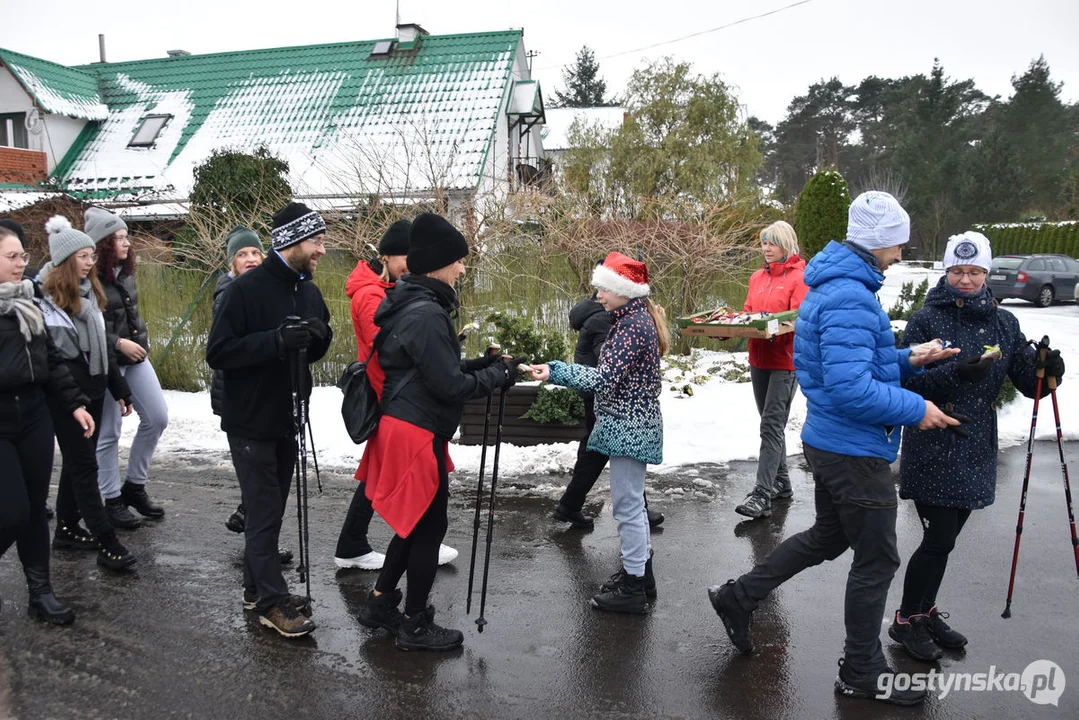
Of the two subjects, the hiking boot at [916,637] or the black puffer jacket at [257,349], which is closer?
the hiking boot at [916,637]

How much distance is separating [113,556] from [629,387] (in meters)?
3.21

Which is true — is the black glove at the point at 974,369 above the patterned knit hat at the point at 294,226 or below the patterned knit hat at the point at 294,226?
below

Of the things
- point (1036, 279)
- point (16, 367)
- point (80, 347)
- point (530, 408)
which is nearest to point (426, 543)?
point (16, 367)

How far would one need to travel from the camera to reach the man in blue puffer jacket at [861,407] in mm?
3436

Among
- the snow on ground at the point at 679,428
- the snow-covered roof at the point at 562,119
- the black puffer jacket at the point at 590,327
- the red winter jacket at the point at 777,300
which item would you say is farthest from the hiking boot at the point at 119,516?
the snow-covered roof at the point at 562,119

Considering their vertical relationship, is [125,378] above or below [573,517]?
above

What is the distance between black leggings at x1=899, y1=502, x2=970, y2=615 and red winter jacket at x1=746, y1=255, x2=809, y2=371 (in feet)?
6.69

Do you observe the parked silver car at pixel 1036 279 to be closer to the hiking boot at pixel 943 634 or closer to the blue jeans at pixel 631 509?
the hiking boot at pixel 943 634

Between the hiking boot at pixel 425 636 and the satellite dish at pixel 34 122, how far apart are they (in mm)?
24602

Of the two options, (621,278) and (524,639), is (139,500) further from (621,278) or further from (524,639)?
(621,278)

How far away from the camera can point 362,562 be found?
5055mm

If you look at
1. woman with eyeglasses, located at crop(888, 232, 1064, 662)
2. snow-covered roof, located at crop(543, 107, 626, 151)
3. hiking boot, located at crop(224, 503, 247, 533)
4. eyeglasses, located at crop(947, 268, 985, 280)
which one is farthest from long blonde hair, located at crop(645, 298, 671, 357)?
snow-covered roof, located at crop(543, 107, 626, 151)

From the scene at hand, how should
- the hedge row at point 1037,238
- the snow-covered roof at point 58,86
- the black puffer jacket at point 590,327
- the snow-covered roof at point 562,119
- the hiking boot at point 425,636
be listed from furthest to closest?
the snow-covered roof at point 562,119
the hedge row at point 1037,238
the snow-covered roof at point 58,86
the black puffer jacket at point 590,327
the hiking boot at point 425,636

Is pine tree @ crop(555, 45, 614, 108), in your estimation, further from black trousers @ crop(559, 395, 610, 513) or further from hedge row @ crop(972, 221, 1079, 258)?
black trousers @ crop(559, 395, 610, 513)
